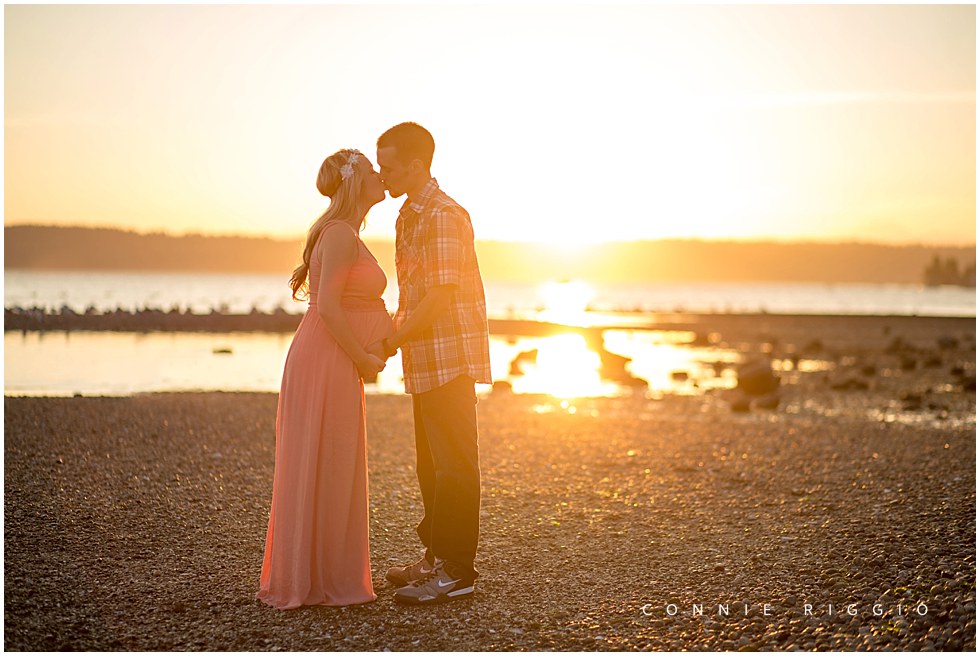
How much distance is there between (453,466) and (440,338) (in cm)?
87

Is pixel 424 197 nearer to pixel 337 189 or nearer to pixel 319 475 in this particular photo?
pixel 337 189

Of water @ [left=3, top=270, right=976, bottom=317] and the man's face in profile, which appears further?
water @ [left=3, top=270, right=976, bottom=317]

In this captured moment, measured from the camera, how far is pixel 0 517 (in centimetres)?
752

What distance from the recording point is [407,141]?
538cm

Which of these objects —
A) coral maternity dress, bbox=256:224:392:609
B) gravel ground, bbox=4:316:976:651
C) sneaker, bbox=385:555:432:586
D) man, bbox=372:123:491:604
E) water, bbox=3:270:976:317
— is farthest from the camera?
water, bbox=3:270:976:317

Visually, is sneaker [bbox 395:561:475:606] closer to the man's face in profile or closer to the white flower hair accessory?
the man's face in profile

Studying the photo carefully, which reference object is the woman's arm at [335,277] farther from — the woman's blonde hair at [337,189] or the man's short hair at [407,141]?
the man's short hair at [407,141]

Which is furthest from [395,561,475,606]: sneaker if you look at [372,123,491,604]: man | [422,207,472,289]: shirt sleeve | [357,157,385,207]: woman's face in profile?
[357,157,385,207]: woman's face in profile

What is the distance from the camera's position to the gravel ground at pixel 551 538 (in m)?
5.23

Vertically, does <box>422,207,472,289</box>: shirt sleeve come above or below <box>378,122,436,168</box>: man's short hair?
below

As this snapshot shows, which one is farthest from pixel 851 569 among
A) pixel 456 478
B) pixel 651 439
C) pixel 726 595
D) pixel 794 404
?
pixel 794 404

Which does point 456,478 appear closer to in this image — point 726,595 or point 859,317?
point 726,595

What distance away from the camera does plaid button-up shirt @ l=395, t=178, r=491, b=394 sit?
5.32 metres

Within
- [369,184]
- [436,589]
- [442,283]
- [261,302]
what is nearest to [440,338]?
[442,283]
